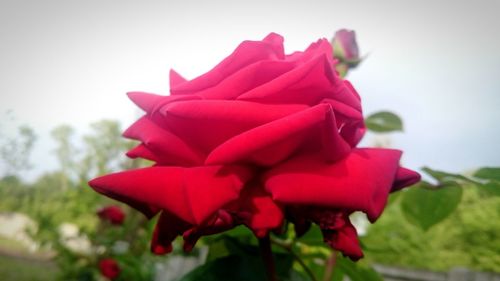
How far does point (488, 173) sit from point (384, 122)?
259 mm

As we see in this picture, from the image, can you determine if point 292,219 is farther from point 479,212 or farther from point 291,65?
point 479,212

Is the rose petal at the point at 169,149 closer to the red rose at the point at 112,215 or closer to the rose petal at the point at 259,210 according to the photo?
the rose petal at the point at 259,210

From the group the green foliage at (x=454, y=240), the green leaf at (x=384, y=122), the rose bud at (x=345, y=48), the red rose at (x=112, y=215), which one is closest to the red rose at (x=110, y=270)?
the red rose at (x=112, y=215)

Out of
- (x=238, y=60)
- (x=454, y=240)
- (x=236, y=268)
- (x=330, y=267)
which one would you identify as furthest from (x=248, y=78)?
(x=454, y=240)

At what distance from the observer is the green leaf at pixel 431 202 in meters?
0.46

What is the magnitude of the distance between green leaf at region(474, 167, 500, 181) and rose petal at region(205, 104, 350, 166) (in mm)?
257

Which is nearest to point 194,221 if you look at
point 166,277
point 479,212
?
point 166,277

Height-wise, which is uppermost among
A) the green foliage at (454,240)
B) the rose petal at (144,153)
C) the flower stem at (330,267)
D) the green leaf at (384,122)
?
the rose petal at (144,153)

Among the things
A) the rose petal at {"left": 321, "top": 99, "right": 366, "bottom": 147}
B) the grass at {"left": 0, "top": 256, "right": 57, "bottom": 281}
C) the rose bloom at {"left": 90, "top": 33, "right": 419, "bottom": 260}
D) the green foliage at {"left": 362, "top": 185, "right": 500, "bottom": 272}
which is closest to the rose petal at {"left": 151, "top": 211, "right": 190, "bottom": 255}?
the rose bloom at {"left": 90, "top": 33, "right": 419, "bottom": 260}

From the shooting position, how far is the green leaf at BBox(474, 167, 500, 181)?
15.4 inches

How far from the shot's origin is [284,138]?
20 centimetres

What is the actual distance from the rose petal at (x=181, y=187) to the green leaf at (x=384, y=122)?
0.48 m

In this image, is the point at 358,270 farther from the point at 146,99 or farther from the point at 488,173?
the point at 146,99

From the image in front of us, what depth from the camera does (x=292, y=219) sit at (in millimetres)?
238
